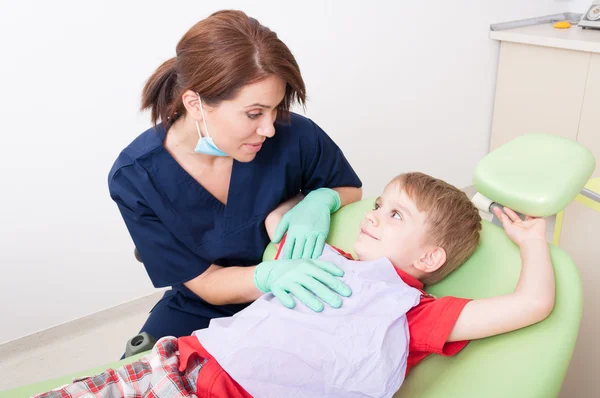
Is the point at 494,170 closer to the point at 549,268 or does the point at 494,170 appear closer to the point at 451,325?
the point at 549,268

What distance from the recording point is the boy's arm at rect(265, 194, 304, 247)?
1.37 meters

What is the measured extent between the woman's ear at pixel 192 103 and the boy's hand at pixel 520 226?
68 centimetres

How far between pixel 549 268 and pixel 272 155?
72cm

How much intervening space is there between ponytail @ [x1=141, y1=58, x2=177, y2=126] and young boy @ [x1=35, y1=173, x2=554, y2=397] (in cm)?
53

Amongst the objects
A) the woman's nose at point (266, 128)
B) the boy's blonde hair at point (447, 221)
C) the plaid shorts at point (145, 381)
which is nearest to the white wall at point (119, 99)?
the woman's nose at point (266, 128)

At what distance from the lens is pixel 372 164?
2512 millimetres

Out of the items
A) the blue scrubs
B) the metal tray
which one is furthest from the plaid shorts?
the metal tray

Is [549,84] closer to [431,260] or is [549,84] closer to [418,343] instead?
[431,260]

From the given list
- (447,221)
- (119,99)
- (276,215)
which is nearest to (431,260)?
(447,221)

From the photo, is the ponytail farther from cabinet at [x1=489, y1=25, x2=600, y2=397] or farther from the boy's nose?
cabinet at [x1=489, y1=25, x2=600, y2=397]

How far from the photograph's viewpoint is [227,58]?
1.11 meters

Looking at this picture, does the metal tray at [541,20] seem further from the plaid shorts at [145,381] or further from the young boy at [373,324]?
the plaid shorts at [145,381]

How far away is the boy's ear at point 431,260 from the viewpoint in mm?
1084

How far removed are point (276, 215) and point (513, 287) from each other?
614 millimetres
